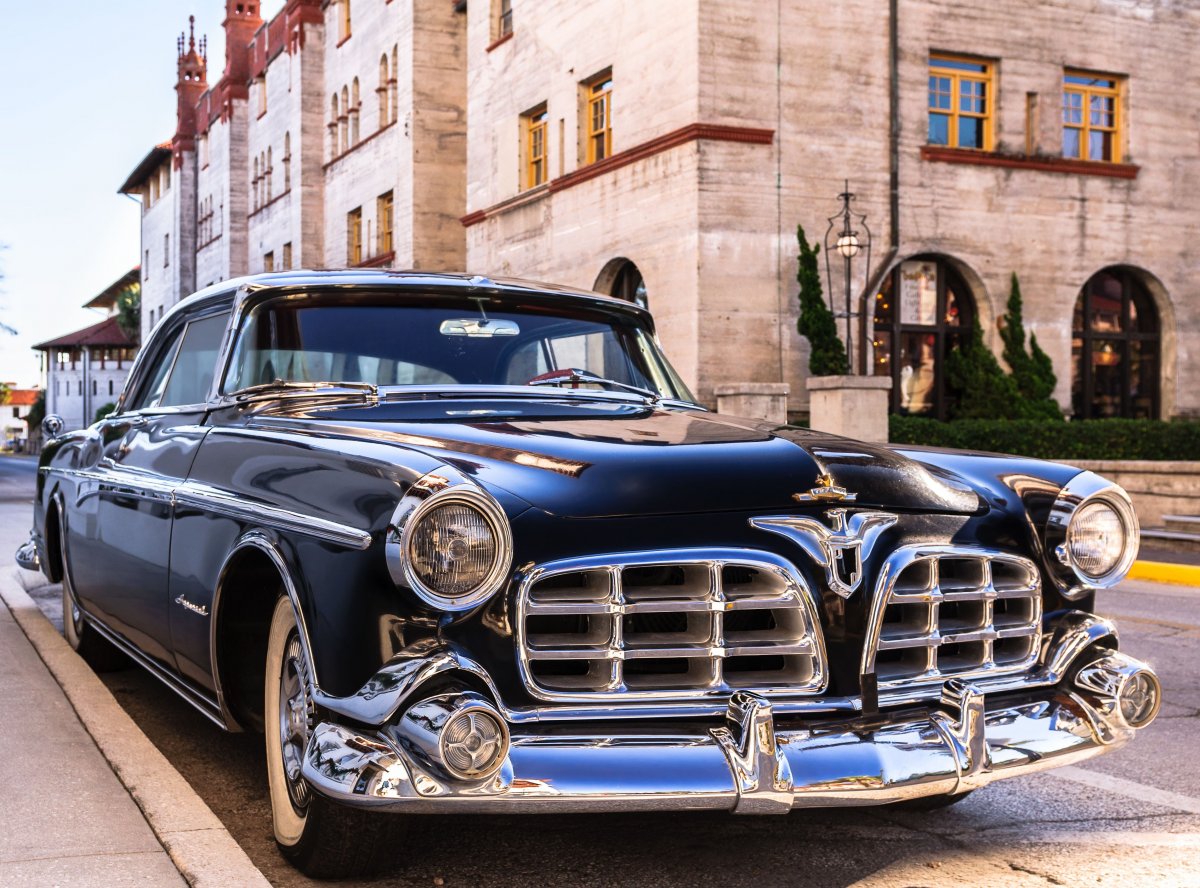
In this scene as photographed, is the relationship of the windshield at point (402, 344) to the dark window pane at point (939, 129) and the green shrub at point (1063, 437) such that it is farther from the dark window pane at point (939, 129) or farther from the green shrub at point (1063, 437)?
the dark window pane at point (939, 129)

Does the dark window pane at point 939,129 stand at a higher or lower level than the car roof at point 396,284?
higher

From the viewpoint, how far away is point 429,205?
30469mm

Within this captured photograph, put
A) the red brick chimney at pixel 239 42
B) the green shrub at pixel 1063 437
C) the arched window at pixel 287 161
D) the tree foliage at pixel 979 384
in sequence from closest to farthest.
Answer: the green shrub at pixel 1063 437 → the tree foliage at pixel 979 384 → the arched window at pixel 287 161 → the red brick chimney at pixel 239 42

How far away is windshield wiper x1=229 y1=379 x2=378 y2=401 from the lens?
14.4ft

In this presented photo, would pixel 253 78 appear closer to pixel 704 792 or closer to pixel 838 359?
pixel 838 359

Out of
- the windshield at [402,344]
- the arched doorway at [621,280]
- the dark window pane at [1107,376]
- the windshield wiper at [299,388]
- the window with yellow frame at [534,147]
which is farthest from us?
the window with yellow frame at [534,147]

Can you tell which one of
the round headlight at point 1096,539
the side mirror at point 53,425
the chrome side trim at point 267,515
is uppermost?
the side mirror at point 53,425

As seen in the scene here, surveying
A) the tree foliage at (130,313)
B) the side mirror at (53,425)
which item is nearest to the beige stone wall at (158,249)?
the tree foliage at (130,313)

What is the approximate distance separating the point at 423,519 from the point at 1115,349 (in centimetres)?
2196

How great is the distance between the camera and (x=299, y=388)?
4492 millimetres

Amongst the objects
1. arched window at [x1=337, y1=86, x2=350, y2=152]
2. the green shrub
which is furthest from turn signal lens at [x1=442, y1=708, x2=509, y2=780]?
arched window at [x1=337, y1=86, x2=350, y2=152]

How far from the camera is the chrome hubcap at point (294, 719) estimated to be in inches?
137

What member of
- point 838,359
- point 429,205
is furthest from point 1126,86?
point 429,205

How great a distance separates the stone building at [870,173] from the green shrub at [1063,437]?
179 cm
